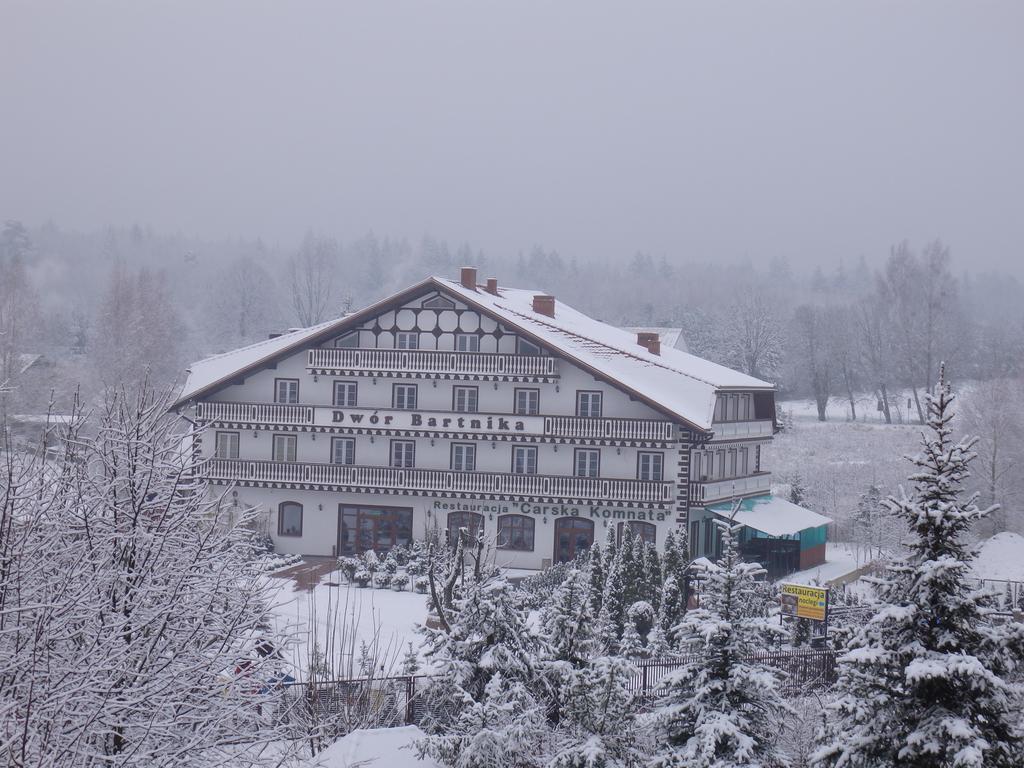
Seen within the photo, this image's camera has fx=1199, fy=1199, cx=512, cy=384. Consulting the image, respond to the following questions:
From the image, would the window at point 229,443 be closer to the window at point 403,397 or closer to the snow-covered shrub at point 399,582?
the window at point 403,397

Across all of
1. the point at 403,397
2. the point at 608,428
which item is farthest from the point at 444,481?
the point at 608,428

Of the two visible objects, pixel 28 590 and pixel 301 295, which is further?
pixel 301 295

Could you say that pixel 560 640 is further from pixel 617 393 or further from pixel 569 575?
pixel 617 393

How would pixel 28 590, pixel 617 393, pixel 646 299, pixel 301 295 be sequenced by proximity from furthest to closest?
pixel 646 299, pixel 301 295, pixel 617 393, pixel 28 590

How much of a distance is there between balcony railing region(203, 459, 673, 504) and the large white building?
0.16ft

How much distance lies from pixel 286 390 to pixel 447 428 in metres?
6.55

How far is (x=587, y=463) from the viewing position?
140 feet

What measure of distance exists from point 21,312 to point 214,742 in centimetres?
6195

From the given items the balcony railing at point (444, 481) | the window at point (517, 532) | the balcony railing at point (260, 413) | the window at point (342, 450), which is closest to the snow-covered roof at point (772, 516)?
the balcony railing at point (444, 481)

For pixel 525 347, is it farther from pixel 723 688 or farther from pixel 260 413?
pixel 723 688

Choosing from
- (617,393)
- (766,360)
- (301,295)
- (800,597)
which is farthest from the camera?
(301,295)

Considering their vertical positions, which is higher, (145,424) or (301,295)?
(301,295)

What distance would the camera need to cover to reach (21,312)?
68.4 meters

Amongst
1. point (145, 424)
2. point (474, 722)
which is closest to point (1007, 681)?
point (474, 722)
